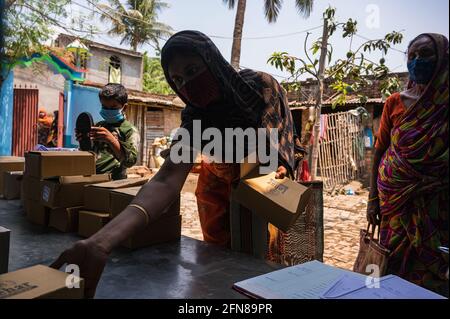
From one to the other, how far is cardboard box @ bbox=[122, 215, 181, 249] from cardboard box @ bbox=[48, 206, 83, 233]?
0.39 m

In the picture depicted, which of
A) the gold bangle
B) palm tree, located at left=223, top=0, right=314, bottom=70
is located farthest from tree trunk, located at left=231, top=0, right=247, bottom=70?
the gold bangle

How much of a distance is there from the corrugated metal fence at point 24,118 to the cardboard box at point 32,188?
6622 mm

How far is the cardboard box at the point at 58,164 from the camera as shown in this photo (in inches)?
74.0

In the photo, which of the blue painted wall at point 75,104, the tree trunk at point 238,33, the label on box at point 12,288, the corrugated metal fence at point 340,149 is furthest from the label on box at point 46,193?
the corrugated metal fence at point 340,149

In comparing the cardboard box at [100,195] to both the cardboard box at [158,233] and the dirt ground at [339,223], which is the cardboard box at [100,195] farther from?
the dirt ground at [339,223]

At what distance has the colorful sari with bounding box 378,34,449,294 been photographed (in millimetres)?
1625

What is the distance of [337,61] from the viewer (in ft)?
17.6

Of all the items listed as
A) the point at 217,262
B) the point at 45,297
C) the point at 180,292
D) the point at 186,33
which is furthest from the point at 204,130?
the point at 45,297

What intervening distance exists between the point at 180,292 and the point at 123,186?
0.74m

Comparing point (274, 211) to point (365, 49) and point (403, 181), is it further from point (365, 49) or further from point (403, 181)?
point (365, 49)

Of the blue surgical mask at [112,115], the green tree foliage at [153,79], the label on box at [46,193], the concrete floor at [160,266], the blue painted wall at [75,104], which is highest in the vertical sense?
the green tree foliage at [153,79]

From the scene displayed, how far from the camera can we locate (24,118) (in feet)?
26.1
